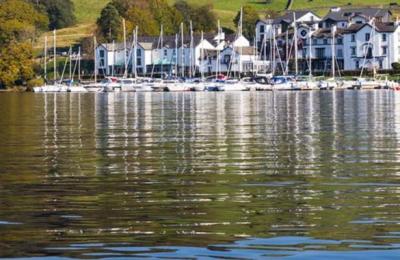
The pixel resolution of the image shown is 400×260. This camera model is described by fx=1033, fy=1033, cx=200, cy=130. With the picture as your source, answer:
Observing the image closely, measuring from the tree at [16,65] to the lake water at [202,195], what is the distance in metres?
126

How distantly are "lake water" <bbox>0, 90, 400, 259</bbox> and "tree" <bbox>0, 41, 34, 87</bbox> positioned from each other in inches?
4949

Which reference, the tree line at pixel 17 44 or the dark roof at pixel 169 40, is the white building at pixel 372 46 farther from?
the tree line at pixel 17 44

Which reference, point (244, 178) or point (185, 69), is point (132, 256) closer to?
point (244, 178)

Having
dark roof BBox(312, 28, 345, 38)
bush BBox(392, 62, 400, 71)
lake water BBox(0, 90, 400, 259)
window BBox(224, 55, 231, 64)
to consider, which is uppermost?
dark roof BBox(312, 28, 345, 38)

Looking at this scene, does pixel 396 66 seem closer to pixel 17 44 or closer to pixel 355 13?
pixel 355 13

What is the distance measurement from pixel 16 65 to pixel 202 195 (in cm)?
14882

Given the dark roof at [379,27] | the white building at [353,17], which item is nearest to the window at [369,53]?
the dark roof at [379,27]

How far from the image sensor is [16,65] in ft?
554

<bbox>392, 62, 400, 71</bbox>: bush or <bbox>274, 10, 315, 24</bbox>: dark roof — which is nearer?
<bbox>392, 62, 400, 71</bbox>: bush

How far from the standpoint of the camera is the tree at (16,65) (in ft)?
554

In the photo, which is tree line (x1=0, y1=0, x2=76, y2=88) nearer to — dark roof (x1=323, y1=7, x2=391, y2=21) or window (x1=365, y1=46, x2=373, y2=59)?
dark roof (x1=323, y1=7, x2=391, y2=21)

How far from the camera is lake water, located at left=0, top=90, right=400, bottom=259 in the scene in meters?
17.6

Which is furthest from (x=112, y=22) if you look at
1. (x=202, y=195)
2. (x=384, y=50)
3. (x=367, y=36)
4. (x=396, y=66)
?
(x=202, y=195)

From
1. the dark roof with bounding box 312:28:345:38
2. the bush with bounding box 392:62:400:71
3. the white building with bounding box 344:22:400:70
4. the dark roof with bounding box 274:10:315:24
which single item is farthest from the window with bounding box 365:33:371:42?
the dark roof with bounding box 274:10:315:24
